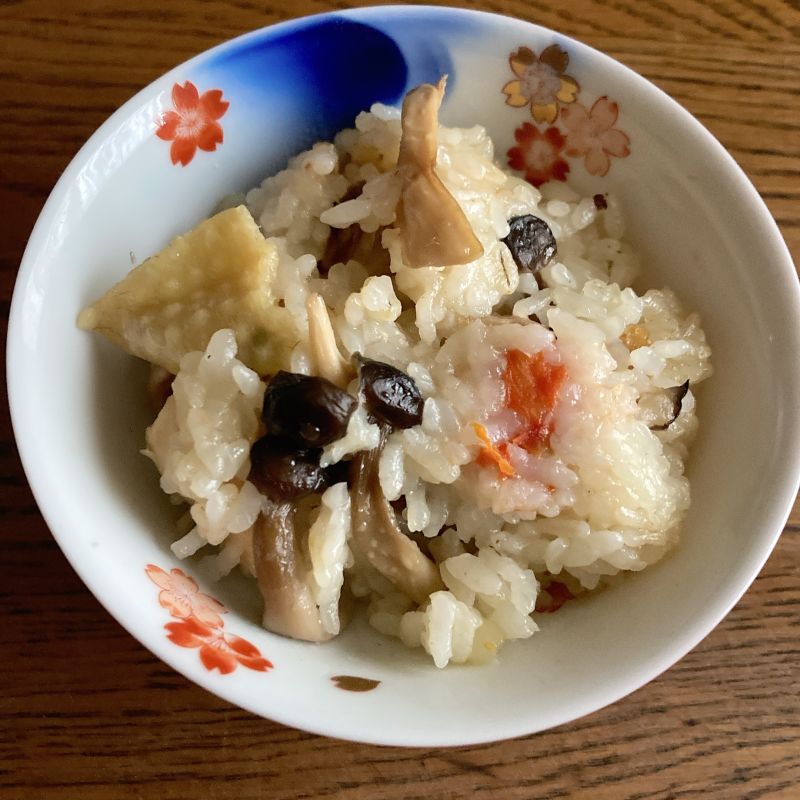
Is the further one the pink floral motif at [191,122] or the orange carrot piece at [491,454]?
the pink floral motif at [191,122]

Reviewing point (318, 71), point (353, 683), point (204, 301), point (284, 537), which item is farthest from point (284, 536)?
point (318, 71)

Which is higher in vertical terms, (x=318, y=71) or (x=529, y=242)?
(x=318, y=71)

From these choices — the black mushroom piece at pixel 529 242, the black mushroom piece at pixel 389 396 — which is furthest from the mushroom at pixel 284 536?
the black mushroom piece at pixel 529 242

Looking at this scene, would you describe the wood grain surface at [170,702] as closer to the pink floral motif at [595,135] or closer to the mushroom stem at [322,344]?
the pink floral motif at [595,135]

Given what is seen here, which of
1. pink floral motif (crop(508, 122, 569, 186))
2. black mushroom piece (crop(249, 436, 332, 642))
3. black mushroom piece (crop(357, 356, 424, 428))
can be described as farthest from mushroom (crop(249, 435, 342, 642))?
pink floral motif (crop(508, 122, 569, 186))

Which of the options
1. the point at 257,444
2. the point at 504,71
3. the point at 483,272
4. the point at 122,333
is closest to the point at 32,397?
the point at 122,333

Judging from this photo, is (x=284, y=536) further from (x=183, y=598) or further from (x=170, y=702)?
(x=170, y=702)
